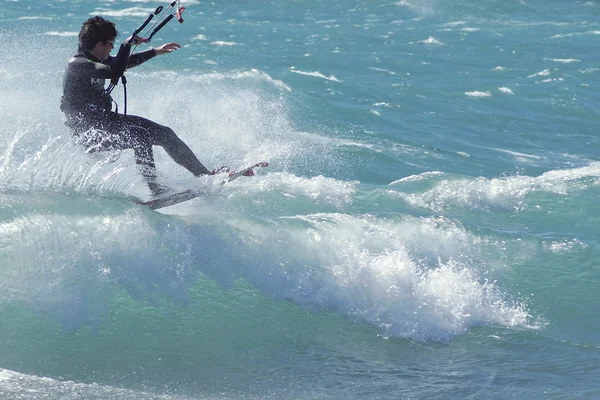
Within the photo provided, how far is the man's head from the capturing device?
6.61m

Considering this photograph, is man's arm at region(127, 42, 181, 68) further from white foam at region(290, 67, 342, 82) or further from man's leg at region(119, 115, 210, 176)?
white foam at region(290, 67, 342, 82)

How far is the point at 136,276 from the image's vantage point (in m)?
6.22

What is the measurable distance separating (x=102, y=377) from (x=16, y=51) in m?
12.9

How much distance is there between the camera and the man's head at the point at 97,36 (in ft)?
21.7

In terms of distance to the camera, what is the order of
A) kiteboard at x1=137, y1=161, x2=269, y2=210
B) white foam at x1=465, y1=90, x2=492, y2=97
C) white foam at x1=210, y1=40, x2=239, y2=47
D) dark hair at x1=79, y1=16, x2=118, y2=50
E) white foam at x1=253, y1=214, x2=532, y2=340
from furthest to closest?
white foam at x1=210, y1=40, x2=239, y2=47 → white foam at x1=465, y1=90, x2=492, y2=97 → kiteboard at x1=137, y1=161, x2=269, y2=210 → dark hair at x1=79, y1=16, x2=118, y2=50 → white foam at x1=253, y1=214, x2=532, y2=340

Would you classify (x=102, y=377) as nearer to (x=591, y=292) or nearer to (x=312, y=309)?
(x=312, y=309)

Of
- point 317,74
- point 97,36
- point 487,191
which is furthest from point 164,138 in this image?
point 317,74

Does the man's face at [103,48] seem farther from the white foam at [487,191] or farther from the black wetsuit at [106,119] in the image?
the white foam at [487,191]

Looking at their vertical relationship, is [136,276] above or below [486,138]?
above

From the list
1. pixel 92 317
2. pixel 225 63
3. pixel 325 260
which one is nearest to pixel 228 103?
pixel 225 63

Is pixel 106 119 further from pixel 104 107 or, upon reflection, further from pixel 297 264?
pixel 297 264

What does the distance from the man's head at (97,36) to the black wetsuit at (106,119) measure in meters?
0.06

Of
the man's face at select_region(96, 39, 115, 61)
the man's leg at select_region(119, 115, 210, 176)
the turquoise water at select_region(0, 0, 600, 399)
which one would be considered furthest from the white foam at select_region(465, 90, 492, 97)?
the man's face at select_region(96, 39, 115, 61)

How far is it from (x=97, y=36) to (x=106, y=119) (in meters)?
0.73
